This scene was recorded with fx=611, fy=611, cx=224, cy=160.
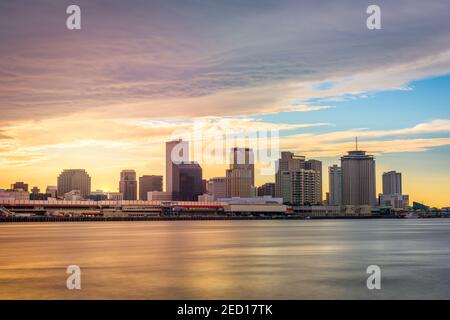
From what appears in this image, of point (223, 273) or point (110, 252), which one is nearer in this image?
point (223, 273)

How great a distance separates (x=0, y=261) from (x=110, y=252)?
54.9 ft

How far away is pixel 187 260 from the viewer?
7400 centimetres

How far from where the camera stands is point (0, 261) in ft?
240

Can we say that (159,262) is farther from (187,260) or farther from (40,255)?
(40,255)

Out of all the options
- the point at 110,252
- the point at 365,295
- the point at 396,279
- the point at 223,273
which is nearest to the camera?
the point at 365,295
